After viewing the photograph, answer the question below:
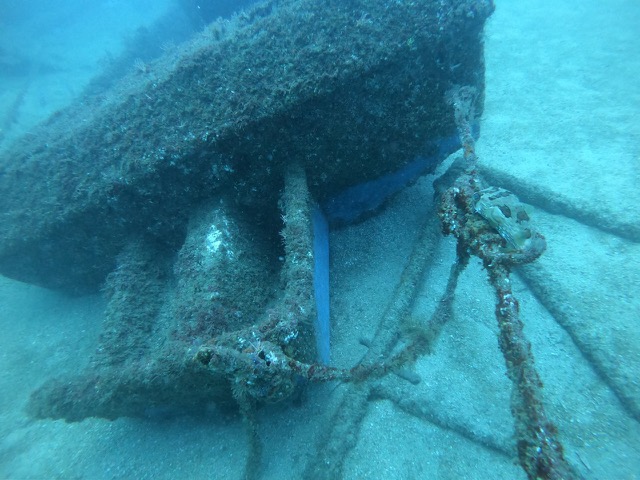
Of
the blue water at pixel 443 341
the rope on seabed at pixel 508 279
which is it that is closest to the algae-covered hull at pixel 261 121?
the blue water at pixel 443 341

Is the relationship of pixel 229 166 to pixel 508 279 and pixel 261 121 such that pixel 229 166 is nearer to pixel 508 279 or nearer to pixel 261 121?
pixel 261 121

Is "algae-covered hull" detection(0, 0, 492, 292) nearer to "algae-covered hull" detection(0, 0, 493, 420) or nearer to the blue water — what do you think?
"algae-covered hull" detection(0, 0, 493, 420)

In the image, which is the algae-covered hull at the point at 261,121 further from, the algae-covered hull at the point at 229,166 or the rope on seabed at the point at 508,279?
the rope on seabed at the point at 508,279

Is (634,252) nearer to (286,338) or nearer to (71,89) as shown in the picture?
(286,338)

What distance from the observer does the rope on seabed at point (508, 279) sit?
1.78 m

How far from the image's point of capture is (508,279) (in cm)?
252

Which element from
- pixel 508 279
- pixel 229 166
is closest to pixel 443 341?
pixel 508 279

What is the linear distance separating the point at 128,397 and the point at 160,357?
21.9 inches

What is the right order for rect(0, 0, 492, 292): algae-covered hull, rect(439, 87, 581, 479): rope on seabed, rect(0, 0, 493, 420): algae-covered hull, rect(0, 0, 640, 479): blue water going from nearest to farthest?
rect(439, 87, 581, 479): rope on seabed, rect(0, 0, 493, 420): algae-covered hull, rect(0, 0, 640, 479): blue water, rect(0, 0, 492, 292): algae-covered hull

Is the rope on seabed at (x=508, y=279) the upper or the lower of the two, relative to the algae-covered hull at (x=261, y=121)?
lower

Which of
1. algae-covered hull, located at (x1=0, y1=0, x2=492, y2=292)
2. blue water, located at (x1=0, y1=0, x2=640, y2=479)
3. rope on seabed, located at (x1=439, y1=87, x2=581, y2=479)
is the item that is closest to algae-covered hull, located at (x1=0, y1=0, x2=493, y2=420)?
algae-covered hull, located at (x1=0, y1=0, x2=492, y2=292)

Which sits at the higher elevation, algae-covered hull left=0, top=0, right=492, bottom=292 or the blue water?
algae-covered hull left=0, top=0, right=492, bottom=292

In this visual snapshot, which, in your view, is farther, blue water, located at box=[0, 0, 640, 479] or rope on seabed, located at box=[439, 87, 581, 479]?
blue water, located at box=[0, 0, 640, 479]

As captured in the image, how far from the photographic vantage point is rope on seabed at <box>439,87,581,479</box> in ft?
5.83
